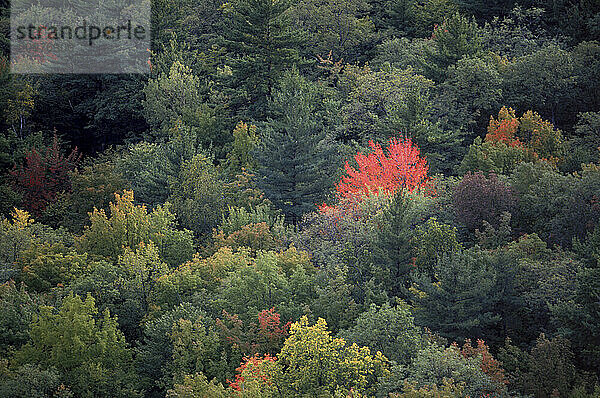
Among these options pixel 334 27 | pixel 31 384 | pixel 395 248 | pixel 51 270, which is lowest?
pixel 31 384

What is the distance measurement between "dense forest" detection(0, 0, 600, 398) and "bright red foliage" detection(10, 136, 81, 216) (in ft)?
0.74

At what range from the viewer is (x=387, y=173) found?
1852 inches

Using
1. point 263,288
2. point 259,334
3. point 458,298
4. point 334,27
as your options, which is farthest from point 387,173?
point 334,27

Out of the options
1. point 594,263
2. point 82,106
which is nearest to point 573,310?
point 594,263

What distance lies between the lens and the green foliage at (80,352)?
3419 centimetres

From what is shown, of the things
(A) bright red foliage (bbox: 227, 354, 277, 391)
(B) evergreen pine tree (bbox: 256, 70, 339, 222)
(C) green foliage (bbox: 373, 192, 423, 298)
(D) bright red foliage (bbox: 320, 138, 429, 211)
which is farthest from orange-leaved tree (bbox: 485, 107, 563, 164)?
(A) bright red foliage (bbox: 227, 354, 277, 391)

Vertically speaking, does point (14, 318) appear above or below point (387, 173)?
below

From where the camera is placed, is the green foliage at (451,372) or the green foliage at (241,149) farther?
the green foliage at (241,149)

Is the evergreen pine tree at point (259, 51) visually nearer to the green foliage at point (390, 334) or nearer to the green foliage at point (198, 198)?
the green foliage at point (198, 198)

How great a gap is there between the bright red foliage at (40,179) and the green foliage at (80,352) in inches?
1098

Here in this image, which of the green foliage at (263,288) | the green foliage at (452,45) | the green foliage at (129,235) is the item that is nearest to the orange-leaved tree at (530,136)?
the green foliage at (452,45)

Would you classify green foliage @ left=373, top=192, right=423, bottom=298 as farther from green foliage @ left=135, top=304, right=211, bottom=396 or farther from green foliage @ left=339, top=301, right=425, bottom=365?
green foliage @ left=135, top=304, right=211, bottom=396

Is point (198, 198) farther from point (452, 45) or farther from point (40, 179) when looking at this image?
point (452, 45)

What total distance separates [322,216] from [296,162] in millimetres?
8334
